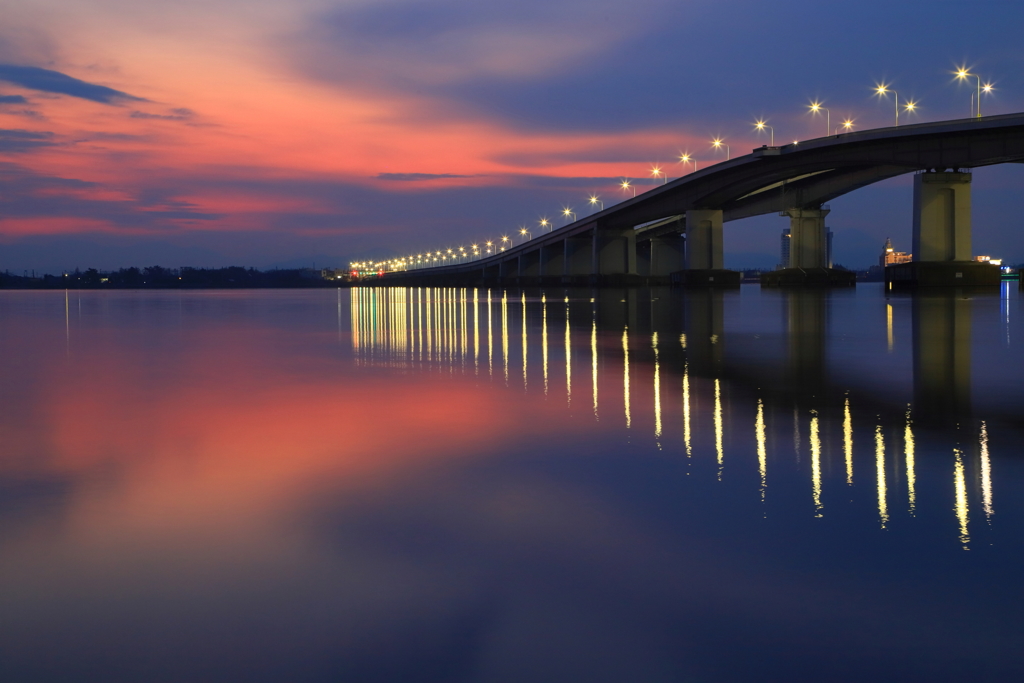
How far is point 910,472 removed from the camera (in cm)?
785

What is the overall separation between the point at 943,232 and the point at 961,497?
7353 cm

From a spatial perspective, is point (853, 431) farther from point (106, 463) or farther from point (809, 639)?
point (106, 463)

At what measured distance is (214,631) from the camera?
4547mm

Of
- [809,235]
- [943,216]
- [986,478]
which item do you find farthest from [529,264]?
[986,478]

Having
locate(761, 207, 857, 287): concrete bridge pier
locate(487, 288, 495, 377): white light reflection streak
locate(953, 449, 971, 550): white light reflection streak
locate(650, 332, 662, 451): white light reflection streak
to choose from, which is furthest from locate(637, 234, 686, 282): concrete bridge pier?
locate(953, 449, 971, 550): white light reflection streak

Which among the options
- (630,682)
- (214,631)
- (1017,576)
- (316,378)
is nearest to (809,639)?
(630,682)

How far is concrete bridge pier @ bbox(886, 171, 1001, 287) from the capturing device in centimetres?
7175

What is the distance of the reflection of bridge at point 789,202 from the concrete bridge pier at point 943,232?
8 cm

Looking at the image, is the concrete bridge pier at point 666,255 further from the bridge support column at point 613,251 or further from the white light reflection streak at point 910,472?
the white light reflection streak at point 910,472

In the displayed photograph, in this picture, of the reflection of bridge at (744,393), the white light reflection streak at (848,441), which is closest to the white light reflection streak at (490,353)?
the reflection of bridge at (744,393)

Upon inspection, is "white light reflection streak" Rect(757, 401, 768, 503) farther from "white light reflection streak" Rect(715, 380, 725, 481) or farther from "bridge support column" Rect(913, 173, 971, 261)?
"bridge support column" Rect(913, 173, 971, 261)

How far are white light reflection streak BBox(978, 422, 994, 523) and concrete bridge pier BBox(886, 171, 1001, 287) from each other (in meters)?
68.7

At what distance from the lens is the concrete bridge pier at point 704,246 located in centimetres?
9931

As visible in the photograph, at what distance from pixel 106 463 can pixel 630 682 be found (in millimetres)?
6627
